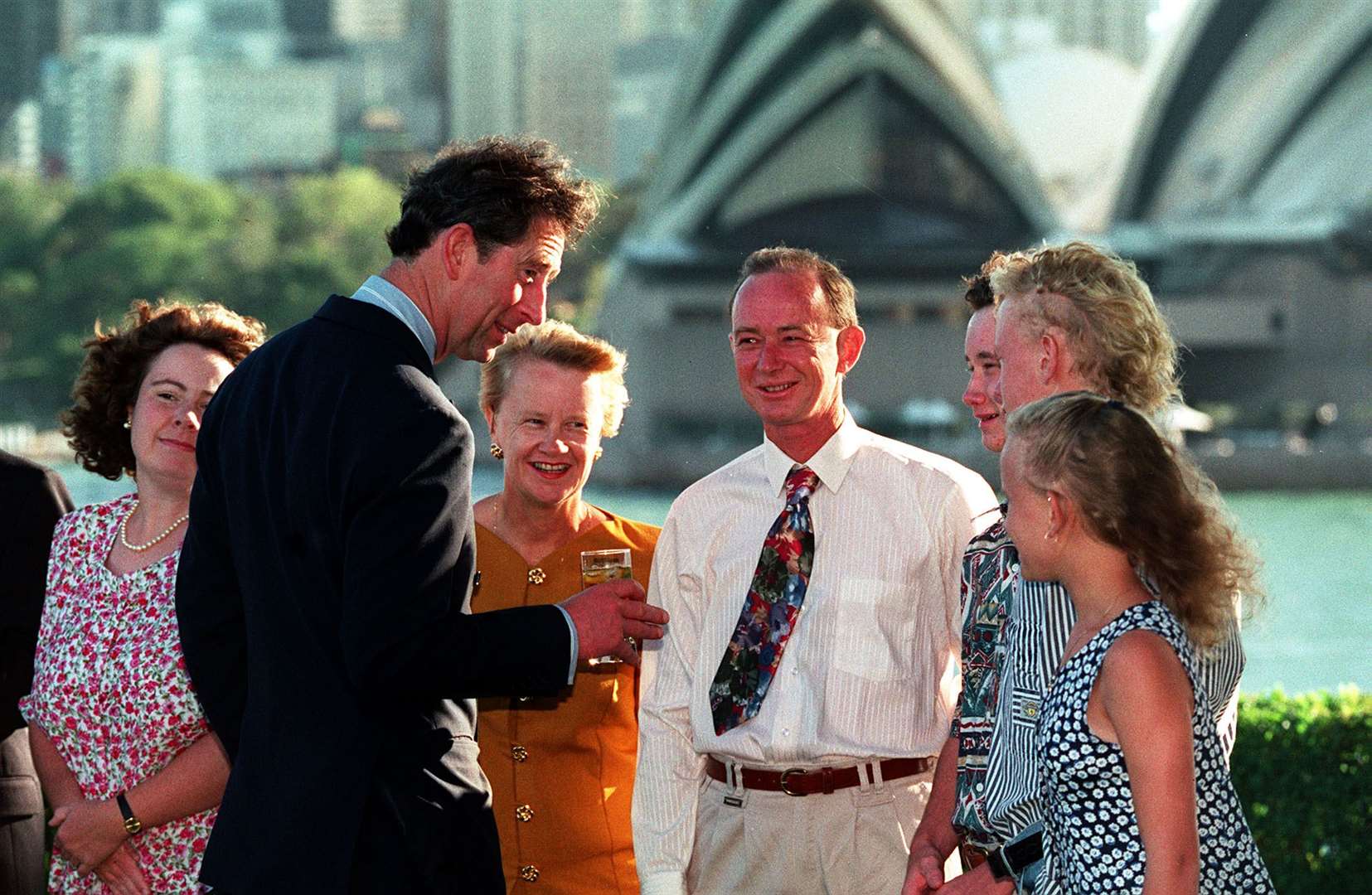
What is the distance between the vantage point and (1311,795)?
366 centimetres

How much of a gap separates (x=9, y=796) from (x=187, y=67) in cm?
6362

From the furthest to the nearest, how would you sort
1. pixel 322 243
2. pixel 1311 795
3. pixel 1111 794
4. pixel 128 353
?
pixel 322 243
pixel 1311 795
pixel 128 353
pixel 1111 794

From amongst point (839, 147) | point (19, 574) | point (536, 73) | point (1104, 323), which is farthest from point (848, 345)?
point (536, 73)

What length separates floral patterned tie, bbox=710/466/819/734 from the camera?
7.43 ft

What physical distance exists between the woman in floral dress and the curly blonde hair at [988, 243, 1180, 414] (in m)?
1.16

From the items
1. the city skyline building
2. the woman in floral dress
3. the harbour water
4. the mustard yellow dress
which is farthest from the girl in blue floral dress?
the city skyline building

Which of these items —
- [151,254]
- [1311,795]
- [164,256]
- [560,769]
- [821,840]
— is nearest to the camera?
[821,840]

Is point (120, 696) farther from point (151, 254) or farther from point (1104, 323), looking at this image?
point (151, 254)

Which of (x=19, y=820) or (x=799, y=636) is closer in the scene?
(x=799, y=636)

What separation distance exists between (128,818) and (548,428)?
747 mm

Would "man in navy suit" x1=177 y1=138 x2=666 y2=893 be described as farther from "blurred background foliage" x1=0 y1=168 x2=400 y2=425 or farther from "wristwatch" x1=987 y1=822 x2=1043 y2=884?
"blurred background foliage" x1=0 y1=168 x2=400 y2=425

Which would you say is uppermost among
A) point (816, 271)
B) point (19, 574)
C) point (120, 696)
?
point (816, 271)

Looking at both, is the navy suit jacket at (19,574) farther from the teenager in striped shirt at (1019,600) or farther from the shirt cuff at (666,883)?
the teenager in striped shirt at (1019,600)

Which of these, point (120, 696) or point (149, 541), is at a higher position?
point (149, 541)
